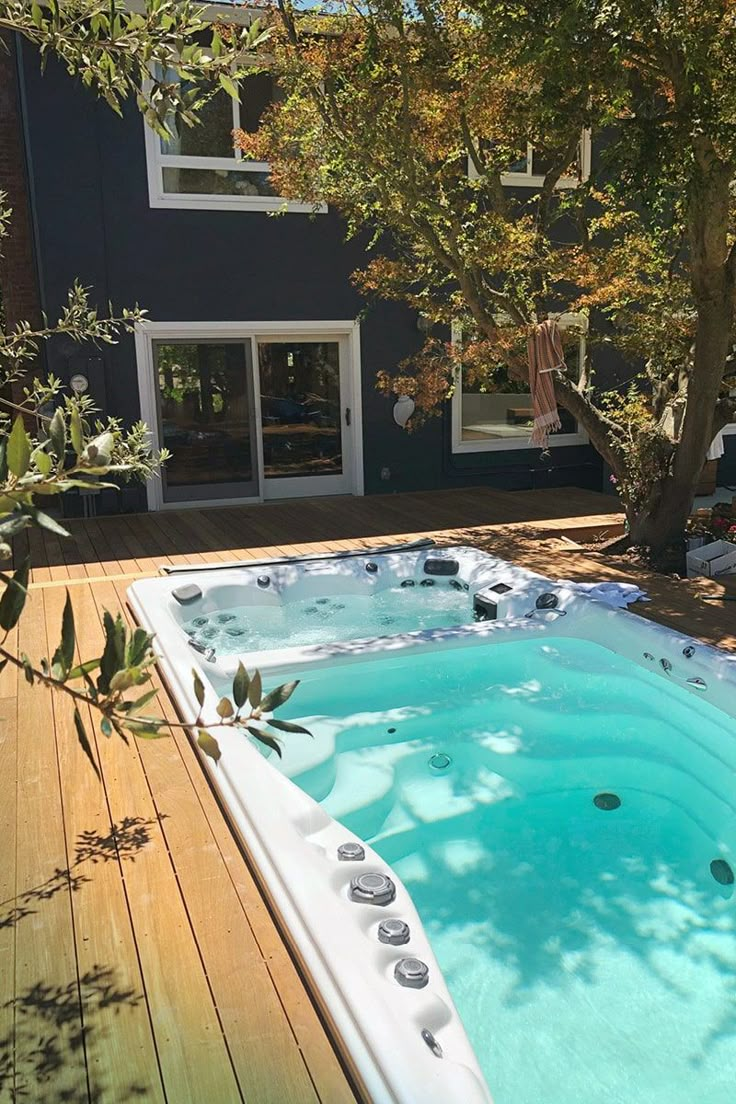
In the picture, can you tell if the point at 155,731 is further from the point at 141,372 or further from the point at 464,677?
the point at 141,372

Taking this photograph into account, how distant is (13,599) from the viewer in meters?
1.01

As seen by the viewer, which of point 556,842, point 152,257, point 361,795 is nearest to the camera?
point 556,842

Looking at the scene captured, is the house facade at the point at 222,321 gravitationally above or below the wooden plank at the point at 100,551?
above

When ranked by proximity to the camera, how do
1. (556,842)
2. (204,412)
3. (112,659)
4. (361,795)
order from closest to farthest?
(112,659) < (556,842) < (361,795) < (204,412)

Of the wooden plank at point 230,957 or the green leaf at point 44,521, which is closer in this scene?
the green leaf at point 44,521

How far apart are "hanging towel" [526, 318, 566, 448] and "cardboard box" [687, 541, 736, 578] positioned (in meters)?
1.66

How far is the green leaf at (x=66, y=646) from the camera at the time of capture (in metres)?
1.01

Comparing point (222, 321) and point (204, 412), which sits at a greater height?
point (222, 321)

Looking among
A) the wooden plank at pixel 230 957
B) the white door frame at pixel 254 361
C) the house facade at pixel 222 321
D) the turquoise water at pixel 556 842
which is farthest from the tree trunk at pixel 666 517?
the wooden plank at pixel 230 957

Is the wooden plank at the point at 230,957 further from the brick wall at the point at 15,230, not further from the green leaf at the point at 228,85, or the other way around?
the brick wall at the point at 15,230

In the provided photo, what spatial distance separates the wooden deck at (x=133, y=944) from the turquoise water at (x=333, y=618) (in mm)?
1385

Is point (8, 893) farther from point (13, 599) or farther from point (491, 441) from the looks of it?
point (491, 441)

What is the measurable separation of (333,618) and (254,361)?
4.07m

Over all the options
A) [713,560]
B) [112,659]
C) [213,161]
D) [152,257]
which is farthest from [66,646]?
[213,161]
